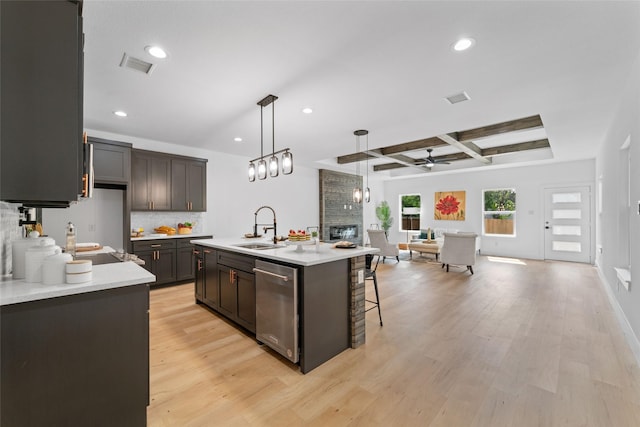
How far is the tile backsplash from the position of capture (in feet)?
16.0

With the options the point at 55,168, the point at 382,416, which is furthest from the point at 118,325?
the point at 382,416

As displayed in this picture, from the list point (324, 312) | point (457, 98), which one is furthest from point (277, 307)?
point (457, 98)

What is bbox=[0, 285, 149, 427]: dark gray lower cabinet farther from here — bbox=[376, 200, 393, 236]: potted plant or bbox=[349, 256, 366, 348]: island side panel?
bbox=[376, 200, 393, 236]: potted plant

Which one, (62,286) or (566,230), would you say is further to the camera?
(566,230)

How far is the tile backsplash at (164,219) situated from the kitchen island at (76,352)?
12.1 feet

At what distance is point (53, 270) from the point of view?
139cm

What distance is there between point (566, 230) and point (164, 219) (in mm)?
9466

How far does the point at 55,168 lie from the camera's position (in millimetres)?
1236

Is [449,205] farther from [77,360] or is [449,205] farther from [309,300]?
[77,360]

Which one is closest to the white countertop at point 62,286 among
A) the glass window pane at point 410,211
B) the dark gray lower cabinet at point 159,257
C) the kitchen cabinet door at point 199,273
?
the kitchen cabinet door at point 199,273

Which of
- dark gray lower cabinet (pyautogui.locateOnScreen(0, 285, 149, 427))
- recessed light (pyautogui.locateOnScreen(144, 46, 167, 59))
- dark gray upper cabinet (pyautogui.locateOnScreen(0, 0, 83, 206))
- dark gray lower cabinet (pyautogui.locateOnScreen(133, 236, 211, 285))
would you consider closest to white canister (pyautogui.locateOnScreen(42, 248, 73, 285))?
dark gray lower cabinet (pyautogui.locateOnScreen(0, 285, 149, 427))

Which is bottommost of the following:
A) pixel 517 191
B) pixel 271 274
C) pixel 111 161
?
pixel 271 274

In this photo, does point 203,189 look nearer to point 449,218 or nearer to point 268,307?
point 268,307

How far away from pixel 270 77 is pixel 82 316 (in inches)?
93.7
